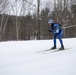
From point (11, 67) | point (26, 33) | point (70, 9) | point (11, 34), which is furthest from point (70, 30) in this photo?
point (11, 67)

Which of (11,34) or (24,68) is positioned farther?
(11,34)

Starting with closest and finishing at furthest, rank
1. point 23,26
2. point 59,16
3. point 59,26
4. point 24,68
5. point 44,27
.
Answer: point 24,68, point 59,26, point 59,16, point 44,27, point 23,26

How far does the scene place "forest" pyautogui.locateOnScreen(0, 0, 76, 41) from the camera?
3381cm

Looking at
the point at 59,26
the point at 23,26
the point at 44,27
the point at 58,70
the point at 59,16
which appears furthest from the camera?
the point at 23,26

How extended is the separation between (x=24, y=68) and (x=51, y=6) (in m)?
32.9

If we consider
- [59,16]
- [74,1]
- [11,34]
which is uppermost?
[74,1]

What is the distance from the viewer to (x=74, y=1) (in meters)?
34.5

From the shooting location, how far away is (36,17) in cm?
3791

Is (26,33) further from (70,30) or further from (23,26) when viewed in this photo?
(70,30)

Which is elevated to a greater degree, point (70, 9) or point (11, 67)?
point (70, 9)

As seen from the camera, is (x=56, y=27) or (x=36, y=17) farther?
(x=36, y=17)

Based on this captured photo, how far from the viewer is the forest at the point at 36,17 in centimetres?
3381

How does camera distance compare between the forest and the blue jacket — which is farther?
the forest

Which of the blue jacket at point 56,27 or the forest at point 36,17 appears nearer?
the blue jacket at point 56,27
